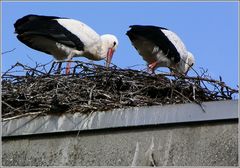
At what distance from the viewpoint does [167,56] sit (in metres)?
7.95

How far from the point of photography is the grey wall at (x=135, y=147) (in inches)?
178

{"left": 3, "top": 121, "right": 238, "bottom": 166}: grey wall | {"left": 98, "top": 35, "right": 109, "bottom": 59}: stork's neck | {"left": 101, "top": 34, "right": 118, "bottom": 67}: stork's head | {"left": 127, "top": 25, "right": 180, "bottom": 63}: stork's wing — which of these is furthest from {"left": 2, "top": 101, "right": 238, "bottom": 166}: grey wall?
{"left": 101, "top": 34, "right": 118, "bottom": 67}: stork's head

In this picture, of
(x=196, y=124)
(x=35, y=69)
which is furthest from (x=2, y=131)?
(x=196, y=124)

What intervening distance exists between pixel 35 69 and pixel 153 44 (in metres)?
2.03

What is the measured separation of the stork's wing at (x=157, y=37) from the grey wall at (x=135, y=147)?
286cm

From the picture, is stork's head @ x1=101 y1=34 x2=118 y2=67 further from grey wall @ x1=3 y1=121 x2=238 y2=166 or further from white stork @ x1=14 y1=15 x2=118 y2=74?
grey wall @ x1=3 y1=121 x2=238 y2=166

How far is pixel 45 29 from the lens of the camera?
7.32 meters

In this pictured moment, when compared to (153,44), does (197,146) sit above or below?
below

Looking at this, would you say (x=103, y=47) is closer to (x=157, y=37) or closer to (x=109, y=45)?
(x=109, y=45)

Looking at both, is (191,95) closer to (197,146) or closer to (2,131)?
(197,146)

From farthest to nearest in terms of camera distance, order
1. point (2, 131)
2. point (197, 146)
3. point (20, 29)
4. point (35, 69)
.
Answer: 1. point (20, 29)
2. point (35, 69)
3. point (2, 131)
4. point (197, 146)

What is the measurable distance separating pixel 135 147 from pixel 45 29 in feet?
9.49

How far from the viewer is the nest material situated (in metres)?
5.31

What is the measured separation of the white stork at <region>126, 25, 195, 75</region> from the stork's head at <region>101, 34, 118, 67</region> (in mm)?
446
